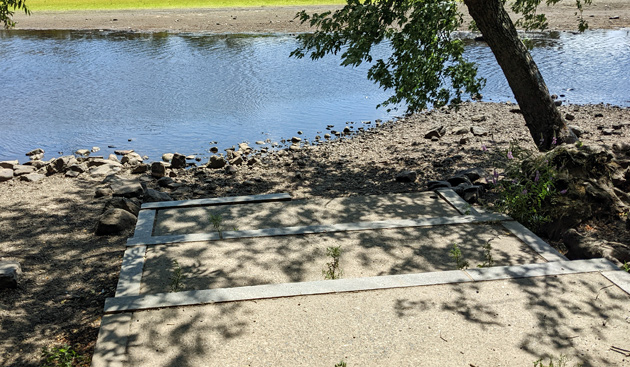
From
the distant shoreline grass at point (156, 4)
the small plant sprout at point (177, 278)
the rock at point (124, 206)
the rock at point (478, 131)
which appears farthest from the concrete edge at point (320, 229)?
the distant shoreline grass at point (156, 4)

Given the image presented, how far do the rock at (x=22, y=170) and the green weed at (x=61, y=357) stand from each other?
7155 millimetres

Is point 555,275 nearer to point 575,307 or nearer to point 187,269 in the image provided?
point 575,307

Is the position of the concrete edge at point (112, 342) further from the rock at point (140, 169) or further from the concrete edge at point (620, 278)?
the rock at point (140, 169)

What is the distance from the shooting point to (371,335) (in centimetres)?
426

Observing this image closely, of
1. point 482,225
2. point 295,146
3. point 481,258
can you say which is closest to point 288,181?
point 295,146

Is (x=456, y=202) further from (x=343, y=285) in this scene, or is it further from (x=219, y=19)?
(x=219, y=19)

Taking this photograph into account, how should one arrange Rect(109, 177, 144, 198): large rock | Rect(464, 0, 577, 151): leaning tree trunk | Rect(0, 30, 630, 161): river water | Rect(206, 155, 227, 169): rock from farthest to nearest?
1. Rect(0, 30, 630, 161): river water
2. Rect(206, 155, 227, 169): rock
3. Rect(109, 177, 144, 198): large rock
4. Rect(464, 0, 577, 151): leaning tree trunk

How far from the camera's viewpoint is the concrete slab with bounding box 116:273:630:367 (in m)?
4.02

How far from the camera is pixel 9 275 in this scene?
573 cm

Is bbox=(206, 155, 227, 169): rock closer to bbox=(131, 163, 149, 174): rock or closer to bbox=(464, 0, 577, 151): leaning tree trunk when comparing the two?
bbox=(131, 163, 149, 174): rock

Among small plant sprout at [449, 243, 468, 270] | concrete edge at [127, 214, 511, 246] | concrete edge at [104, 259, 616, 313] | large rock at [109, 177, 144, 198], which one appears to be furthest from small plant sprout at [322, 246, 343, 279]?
large rock at [109, 177, 144, 198]

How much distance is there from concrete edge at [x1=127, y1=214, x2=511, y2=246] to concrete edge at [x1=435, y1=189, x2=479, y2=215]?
0.70 ft

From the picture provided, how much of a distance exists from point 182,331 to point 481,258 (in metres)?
2.99

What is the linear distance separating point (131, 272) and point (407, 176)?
218 inches
